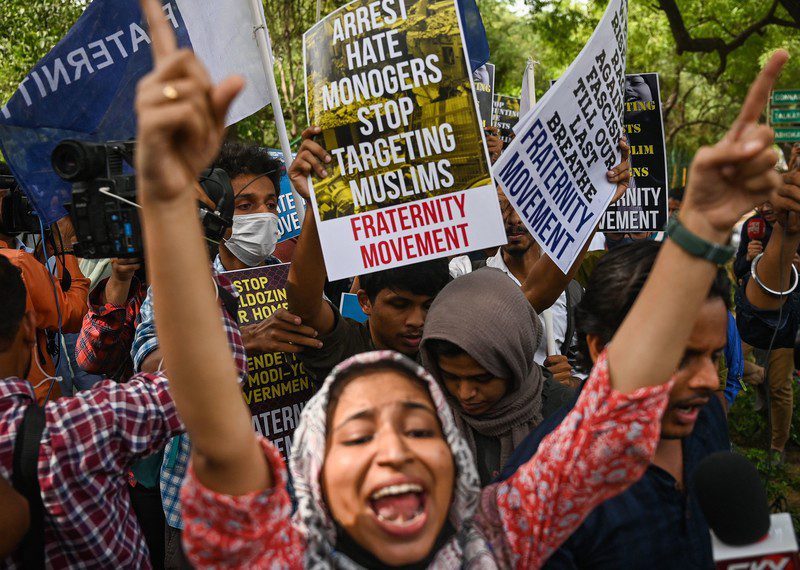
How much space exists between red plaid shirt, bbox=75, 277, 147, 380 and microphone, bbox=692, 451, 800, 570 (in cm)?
232

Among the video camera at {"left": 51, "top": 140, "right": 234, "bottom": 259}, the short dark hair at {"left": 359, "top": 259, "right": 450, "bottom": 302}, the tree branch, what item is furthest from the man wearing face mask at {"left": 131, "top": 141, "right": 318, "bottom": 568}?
the tree branch

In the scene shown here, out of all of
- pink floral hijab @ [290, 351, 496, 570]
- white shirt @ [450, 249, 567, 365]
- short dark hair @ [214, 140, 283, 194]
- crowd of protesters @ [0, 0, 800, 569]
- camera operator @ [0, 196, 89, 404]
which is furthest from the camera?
short dark hair @ [214, 140, 283, 194]

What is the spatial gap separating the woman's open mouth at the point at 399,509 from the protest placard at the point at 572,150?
173 cm

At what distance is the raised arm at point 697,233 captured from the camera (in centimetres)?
154

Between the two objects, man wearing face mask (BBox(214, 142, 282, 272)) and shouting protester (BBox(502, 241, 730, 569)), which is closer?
shouting protester (BBox(502, 241, 730, 569))

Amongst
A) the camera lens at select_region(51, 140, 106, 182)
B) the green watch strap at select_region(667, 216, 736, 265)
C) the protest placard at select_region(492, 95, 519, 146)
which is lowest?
the green watch strap at select_region(667, 216, 736, 265)

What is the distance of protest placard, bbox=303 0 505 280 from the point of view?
9.67 ft

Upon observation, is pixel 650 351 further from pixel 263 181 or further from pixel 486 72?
pixel 486 72

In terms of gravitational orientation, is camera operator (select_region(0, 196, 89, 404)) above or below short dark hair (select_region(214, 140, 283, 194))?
below

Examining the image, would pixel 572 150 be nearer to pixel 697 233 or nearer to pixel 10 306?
pixel 697 233

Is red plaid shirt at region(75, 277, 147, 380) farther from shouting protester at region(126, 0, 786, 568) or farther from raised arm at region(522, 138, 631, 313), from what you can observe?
shouting protester at region(126, 0, 786, 568)

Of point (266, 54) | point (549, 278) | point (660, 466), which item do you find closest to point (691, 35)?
point (549, 278)

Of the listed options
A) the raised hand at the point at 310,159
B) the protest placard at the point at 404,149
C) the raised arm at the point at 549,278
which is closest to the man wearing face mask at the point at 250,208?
the raised hand at the point at 310,159

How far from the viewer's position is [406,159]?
299 cm
